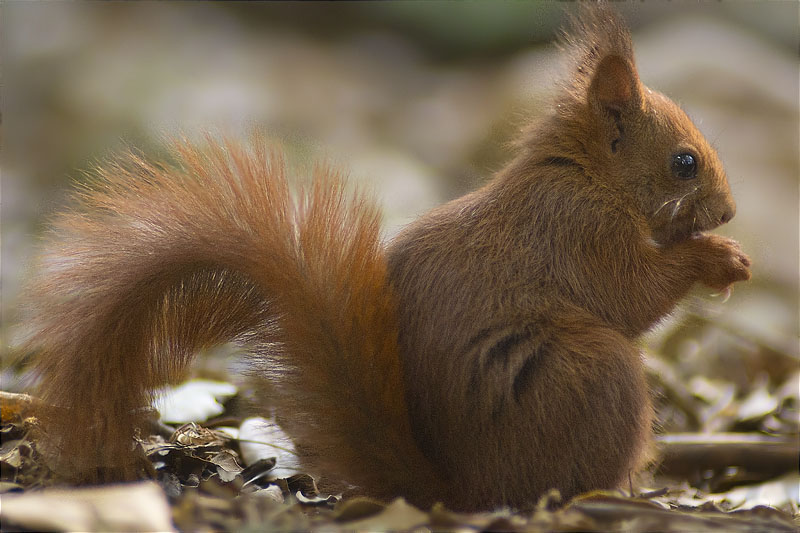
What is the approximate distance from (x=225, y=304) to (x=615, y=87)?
1237 millimetres

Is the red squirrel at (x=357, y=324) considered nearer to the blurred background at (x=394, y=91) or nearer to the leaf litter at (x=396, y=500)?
the leaf litter at (x=396, y=500)

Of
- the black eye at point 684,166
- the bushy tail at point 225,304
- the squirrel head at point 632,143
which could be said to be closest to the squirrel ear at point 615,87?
the squirrel head at point 632,143

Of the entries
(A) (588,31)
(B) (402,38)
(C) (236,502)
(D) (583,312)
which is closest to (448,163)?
(B) (402,38)

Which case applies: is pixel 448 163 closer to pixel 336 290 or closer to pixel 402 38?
pixel 402 38

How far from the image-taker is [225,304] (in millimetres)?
1807

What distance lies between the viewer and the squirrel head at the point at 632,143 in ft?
7.41

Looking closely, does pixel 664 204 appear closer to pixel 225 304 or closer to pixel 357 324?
pixel 357 324

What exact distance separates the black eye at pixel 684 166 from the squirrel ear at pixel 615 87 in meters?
0.19

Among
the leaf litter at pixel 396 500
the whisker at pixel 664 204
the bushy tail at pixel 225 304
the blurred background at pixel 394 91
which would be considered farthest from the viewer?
the blurred background at pixel 394 91

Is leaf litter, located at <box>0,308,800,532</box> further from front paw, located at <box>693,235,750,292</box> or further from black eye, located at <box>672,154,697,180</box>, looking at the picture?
black eye, located at <box>672,154,697,180</box>

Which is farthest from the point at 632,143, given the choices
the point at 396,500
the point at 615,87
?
the point at 396,500

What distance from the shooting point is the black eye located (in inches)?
90.5

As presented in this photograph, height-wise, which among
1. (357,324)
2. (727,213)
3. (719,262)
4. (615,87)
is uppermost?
(615,87)

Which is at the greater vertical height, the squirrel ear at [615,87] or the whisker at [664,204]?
the squirrel ear at [615,87]
